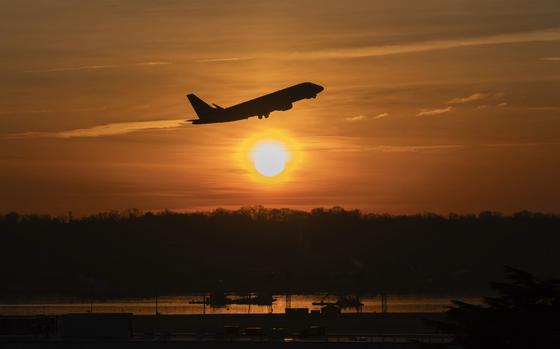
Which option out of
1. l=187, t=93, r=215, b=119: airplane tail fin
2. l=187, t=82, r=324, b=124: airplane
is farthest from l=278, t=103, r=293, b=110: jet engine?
l=187, t=93, r=215, b=119: airplane tail fin

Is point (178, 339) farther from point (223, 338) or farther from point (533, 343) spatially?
point (533, 343)

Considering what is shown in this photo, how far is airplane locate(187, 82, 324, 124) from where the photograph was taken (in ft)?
531

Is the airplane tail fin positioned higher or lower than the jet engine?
higher

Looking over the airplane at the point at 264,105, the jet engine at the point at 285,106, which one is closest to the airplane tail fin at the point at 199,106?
the airplane at the point at 264,105

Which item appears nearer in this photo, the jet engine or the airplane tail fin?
the jet engine

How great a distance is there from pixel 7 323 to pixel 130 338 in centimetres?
1495

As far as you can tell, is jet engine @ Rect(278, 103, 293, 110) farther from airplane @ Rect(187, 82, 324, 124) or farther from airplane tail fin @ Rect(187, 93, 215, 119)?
airplane tail fin @ Rect(187, 93, 215, 119)

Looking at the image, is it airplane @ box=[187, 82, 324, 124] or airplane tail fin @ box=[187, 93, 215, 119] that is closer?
airplane @ box=[187, 82, 324, 124]

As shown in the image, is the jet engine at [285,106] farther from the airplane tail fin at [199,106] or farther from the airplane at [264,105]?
the airplane tail fin at [199,106]

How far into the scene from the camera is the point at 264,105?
162 meters

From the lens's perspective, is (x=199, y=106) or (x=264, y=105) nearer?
(x=264, y=105)

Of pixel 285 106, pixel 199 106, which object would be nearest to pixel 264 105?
pixel 285 106

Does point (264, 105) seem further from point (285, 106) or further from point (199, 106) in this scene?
point (199, 106)

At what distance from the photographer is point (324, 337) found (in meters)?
135
